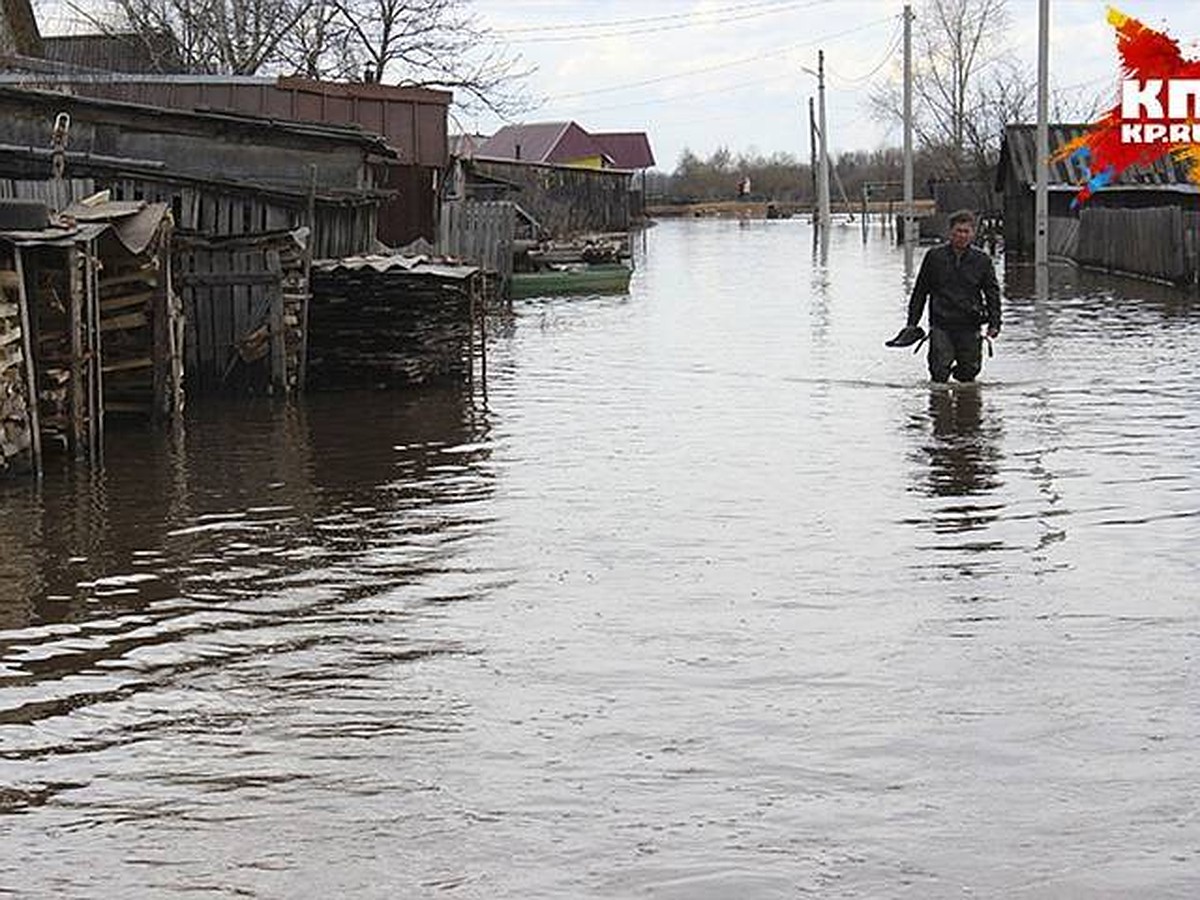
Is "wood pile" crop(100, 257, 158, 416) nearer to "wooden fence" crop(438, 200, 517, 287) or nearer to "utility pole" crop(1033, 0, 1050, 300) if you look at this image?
"wooden fence" crop(438, 200, 517, 287)

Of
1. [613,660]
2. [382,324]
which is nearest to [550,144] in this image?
[382,324]

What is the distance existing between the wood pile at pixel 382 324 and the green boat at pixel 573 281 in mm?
17325

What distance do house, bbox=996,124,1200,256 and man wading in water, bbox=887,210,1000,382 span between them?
29.7m

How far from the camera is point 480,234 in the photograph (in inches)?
1428

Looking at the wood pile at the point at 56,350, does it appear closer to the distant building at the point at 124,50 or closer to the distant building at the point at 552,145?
the distant building at the point at 124,50

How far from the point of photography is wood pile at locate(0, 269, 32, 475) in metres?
13.9

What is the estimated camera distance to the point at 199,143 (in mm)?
22547

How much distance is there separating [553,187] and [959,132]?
4288 cm

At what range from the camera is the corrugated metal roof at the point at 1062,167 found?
5300 cm

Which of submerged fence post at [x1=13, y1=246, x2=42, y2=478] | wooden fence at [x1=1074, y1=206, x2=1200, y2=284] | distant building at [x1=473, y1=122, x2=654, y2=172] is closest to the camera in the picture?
submerged fence post at [x1=13, y1=246, x2=42, y2=478]

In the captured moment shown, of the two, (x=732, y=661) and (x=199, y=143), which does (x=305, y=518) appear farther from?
(x=199, y=143)

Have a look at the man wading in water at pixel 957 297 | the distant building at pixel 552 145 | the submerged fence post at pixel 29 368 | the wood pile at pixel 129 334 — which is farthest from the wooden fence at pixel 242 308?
the distant building at pixel 552 145

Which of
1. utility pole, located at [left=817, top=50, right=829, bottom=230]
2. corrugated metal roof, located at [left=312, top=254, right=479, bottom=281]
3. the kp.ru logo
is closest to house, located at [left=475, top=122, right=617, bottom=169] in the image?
utility pole, located at [left=817, top=50, right=829, bottom=230]

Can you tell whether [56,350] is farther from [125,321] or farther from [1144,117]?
[1144,117]
